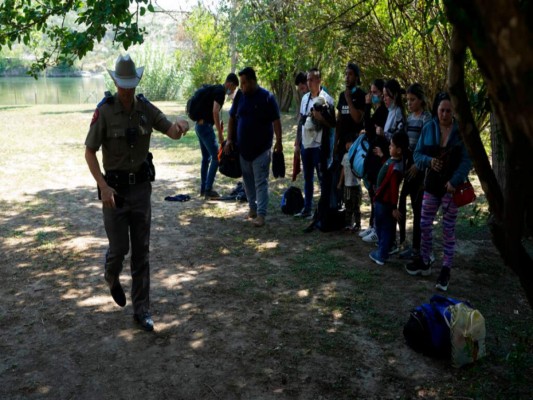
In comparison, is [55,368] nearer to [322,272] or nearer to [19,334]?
[19,334]

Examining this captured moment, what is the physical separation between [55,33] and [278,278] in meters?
4.11

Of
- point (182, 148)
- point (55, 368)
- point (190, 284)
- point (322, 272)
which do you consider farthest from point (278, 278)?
point (182, 148)

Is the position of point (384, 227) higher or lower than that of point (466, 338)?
higher

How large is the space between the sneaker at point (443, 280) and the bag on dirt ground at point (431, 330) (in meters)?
1.07

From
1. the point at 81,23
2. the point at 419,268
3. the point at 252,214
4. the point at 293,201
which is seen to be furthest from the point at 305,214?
the point at 81,23

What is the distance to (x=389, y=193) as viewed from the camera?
238 inches

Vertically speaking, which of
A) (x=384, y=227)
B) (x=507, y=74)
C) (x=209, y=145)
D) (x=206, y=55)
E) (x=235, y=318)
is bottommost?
(x=235, y=318)

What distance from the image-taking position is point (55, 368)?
13.5 feet

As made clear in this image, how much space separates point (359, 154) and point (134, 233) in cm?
295

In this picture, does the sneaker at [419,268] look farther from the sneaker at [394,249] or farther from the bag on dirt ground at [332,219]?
the bag on dirt ground at [332,219]

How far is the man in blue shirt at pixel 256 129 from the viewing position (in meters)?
7.38

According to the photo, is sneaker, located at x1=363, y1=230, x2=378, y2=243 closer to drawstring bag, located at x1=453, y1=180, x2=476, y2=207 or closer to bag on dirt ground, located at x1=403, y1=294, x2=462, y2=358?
drawstring bag, located at x1=453, y1=180, x2=476, y2=207

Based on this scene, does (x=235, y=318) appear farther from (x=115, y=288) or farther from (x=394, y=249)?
(x=394, y=249)

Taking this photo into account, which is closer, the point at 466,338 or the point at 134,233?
the point at 466,338
